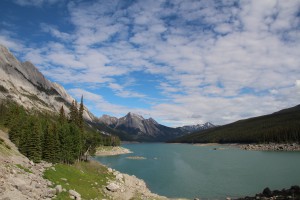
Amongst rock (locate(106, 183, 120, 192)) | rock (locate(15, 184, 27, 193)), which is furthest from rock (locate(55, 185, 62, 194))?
rock (locate(106, 183, 120, 192))

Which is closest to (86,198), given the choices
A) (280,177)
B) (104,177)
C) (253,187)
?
(104,177)

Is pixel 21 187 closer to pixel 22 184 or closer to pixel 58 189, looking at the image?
pixel 22 184

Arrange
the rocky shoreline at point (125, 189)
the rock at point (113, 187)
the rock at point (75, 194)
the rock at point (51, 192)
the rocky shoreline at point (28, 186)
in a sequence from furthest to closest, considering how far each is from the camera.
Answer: the rock at point (113, 187) → the rocky shoreline at point (125, 189) → the rock at point (75, 194) → the rock at point (51, 192) → the rocky shoreline at point (28, 186)

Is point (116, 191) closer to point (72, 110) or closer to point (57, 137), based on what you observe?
point (57, 137)

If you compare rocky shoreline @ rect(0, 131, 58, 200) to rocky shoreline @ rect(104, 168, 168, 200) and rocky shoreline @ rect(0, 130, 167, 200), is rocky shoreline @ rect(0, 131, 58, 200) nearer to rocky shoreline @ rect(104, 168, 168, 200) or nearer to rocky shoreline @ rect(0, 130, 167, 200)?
rocky shoreline @ rect(0, 130, 167, 200)

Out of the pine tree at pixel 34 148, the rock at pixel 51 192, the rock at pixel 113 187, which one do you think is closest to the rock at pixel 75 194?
the rock at pixel 51 192

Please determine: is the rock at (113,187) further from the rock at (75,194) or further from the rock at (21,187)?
the rock at (21,187)

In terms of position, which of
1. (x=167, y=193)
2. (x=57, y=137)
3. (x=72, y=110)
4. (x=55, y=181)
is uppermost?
(x=72, y=110)

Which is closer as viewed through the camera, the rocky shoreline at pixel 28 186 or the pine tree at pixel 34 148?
the rocky shoreline at pixel 28 186

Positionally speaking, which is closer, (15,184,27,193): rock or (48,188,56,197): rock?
(15,184,27,193): rock

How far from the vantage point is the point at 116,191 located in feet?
213

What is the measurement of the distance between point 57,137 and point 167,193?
34631 mm

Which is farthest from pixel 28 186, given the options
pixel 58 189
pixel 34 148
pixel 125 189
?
pixel 125 189

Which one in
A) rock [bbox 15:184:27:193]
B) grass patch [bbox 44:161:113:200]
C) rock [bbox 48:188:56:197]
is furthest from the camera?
grass patch [bbox 44:161:113:200]
